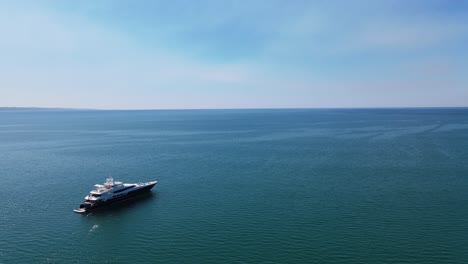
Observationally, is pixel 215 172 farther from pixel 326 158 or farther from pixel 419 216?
pixel 419 216

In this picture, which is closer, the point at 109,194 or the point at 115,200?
the point at 109,194

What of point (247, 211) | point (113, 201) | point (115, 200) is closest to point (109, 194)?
point (113, 201)

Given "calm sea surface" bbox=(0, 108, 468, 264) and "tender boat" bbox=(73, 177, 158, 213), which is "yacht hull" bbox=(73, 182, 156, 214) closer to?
"tender boat" bbox=(73, 177, 158, 213)

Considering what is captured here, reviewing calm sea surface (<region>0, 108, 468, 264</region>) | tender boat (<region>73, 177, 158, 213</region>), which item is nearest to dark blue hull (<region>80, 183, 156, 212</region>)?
tender boat (<region>73, 177, 158, 213</region>)

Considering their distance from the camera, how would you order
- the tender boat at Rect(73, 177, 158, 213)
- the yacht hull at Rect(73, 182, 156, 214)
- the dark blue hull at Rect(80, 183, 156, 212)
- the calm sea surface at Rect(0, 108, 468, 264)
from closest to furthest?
the calm sea surface at Rect(0, 108, 468, 264), the yacht hull at Rect(73, 182, 156, 214), the dark blue hull at Rect(80, 183, 156, 212), the tender boat at Rect(73, 177, 158, 213)

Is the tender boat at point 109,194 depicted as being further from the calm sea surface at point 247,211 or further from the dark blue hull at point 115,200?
the calm sea surface at point 247,211

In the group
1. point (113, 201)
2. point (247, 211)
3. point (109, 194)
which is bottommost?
point (113, 201)

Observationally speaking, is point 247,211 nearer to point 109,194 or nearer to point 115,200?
point 115,200

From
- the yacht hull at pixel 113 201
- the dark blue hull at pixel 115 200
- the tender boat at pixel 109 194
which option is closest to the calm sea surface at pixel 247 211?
the yacht hull at pixel 113 201

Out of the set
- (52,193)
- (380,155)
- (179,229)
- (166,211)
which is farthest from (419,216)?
(52,193)
